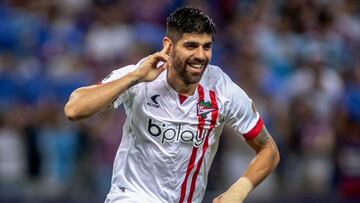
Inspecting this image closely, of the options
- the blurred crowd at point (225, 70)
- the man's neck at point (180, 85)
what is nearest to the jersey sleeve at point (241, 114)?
the man's neck at point (180, 85)

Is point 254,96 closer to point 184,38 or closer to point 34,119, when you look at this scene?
point 34,119

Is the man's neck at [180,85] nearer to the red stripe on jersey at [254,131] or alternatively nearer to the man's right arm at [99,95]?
the man's right arm at [99,95]

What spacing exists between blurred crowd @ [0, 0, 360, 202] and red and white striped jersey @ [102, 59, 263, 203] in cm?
414

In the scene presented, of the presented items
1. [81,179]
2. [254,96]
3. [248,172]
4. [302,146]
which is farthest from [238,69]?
[248,172]

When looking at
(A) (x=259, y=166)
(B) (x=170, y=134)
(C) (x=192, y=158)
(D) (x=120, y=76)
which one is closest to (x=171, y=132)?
(B) (x=170, y=134)

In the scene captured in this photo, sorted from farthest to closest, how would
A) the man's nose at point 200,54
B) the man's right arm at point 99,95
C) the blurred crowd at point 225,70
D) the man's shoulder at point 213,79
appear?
1. the blurred crowd at point 225,70
2. the man's shoulder at point 213,79
3. the man's nose at point 200,54
4. the man's right arm at point 99,95

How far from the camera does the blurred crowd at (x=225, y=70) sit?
11.2 m

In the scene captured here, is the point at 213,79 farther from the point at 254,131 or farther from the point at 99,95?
the point at 99,95

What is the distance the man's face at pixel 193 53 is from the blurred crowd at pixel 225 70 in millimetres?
4541

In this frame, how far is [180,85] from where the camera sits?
6672 mm

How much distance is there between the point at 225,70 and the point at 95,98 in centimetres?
613

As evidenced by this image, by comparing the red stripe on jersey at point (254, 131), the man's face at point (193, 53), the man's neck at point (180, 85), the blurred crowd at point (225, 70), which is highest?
the man's face at point (193, 53)

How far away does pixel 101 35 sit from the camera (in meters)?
12.8

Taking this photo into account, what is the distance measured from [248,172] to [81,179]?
4720mm
